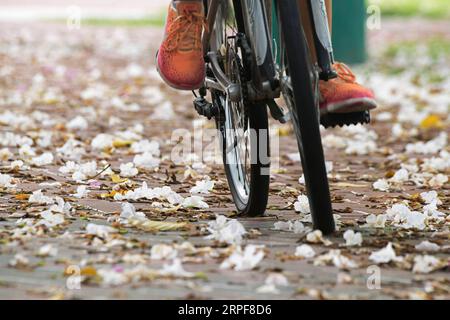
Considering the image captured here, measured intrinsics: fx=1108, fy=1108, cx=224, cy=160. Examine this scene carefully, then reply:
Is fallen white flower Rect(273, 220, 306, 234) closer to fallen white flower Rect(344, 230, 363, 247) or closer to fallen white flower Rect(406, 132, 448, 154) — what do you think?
fallen white flower Rect(344, 230, 363, 247)

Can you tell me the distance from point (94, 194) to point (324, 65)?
1.45 m

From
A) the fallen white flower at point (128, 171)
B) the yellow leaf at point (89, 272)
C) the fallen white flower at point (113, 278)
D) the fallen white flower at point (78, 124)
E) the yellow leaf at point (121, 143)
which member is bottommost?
the fallen white flower at point (113, 278)

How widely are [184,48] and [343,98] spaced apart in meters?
0.83

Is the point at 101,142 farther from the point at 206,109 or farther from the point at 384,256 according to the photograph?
the point at 384,256

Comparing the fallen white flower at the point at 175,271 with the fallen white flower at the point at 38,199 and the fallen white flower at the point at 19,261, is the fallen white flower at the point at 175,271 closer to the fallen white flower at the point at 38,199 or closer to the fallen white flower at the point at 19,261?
the fallen white flower at the point at 19,261

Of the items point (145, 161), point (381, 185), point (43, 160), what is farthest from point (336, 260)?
point (43, 160)

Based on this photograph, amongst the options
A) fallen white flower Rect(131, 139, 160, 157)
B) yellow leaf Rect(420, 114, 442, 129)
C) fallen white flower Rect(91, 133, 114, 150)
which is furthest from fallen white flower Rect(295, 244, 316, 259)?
yellow leaf Rect(420, 114, 442, 129)

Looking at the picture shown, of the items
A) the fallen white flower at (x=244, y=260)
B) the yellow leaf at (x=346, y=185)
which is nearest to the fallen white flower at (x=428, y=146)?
the yellow leaf at (x=346, y=185)

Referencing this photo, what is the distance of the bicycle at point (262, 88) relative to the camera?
3.79 m

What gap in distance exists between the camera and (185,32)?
14.9ft

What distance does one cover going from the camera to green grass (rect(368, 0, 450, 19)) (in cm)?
1981

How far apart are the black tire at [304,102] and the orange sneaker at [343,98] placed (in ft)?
0.63

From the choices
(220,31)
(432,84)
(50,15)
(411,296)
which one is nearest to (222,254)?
(411,296)

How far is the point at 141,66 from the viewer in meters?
12.5
